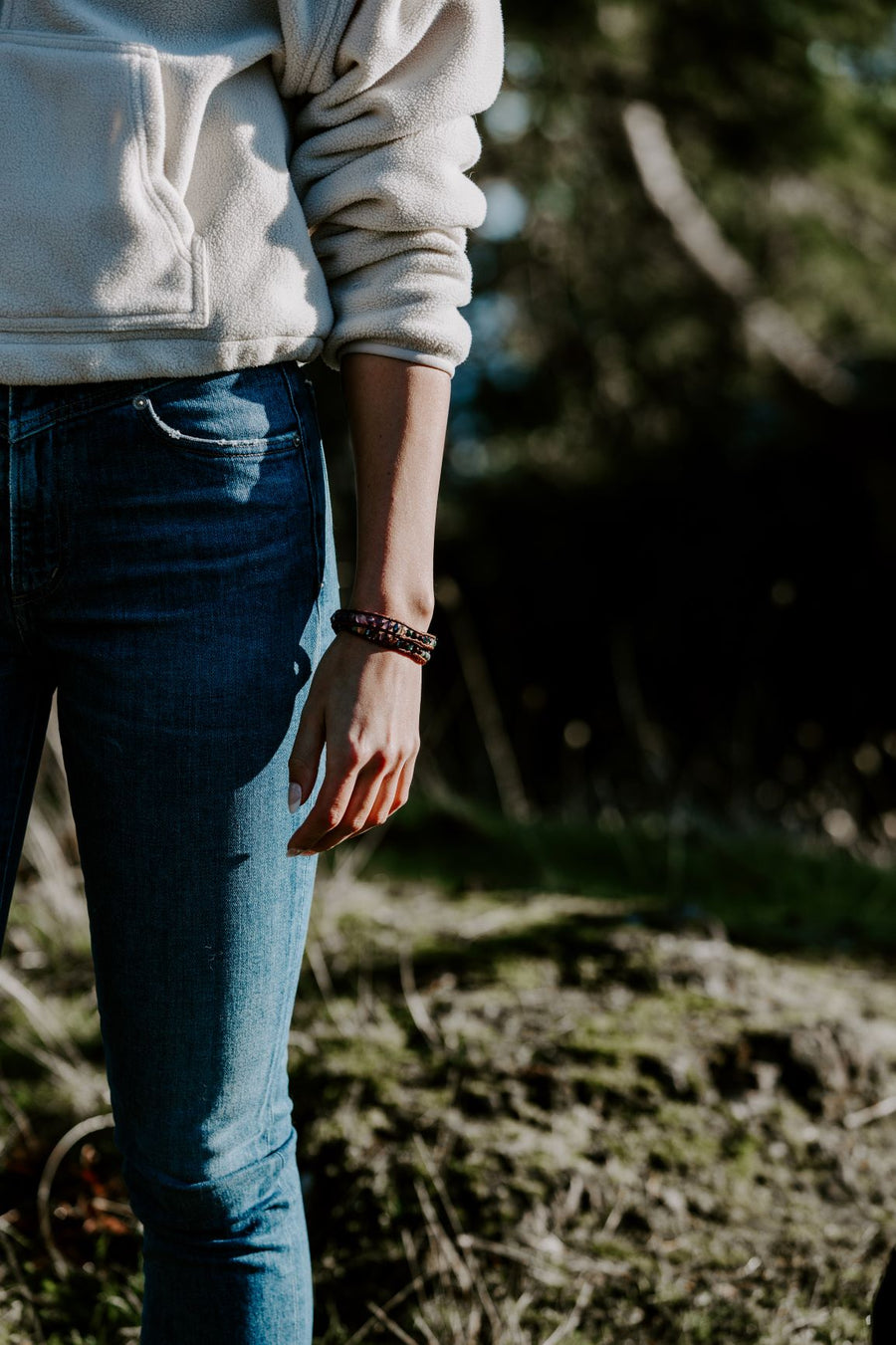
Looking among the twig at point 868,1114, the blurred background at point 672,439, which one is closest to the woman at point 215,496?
the twig at point 868,1114

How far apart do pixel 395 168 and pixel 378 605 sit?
0.41m

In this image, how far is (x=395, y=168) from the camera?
1.23 meters

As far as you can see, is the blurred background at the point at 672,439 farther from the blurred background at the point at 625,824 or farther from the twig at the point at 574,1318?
the twig at the point at 574,1318

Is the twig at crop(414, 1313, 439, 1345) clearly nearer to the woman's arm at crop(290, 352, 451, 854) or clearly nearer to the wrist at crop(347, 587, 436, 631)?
the woman's arm at crop(290, 352, 451, 854)

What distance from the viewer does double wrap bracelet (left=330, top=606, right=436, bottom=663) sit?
1200 mm

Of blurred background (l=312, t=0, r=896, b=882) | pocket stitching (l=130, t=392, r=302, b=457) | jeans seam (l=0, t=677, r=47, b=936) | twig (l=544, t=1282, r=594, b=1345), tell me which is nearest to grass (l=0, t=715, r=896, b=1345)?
twig (l=544, t=1282, r=594, b=1345)

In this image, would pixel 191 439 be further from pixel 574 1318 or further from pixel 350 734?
pixel 574 1318

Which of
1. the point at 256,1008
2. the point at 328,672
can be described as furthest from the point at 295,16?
the point at 256,1008

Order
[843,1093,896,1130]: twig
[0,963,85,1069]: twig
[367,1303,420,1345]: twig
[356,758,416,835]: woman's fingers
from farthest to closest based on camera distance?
[0,963,85,1069]: twig, [843,1093,896,1130]: twig, [367,1303,420,1345]: twig, [356,758,416,835]: woman's fingers

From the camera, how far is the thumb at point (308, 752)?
120 cm

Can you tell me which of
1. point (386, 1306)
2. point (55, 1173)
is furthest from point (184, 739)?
A: point (55, 1173)

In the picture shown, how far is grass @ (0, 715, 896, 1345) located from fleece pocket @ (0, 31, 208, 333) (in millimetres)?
1400

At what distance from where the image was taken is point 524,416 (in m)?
8.05

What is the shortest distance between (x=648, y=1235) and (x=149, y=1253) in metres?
1.00
